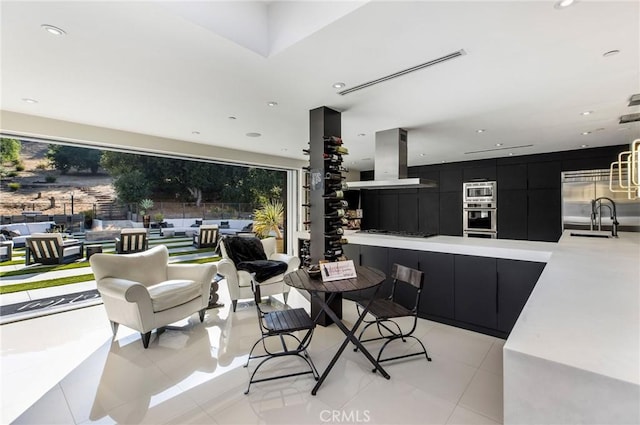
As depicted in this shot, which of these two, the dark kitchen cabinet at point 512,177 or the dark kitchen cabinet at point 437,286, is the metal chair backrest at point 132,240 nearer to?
the dark kitchen cabinet at point 437,286

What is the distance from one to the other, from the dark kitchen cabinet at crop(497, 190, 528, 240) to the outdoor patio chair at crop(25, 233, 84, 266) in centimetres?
763

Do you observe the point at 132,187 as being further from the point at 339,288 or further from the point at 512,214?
the point at 512,214

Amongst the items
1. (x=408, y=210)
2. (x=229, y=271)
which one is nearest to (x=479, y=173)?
(x=408, y=210)

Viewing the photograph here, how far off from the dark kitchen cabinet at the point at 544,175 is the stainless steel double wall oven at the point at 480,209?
622 mm

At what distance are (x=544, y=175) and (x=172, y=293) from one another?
255 inches

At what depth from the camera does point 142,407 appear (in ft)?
6.43

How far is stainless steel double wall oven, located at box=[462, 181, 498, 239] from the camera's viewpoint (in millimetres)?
5892

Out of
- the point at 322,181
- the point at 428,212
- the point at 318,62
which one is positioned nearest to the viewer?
the point at 318,62

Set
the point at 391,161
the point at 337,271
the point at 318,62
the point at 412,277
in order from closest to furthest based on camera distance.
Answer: the point at 318,62 < the point at 337,271 < the point at 412,277 < the point at 391,161

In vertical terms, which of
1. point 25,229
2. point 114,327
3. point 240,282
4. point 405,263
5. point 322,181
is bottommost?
point 114,327

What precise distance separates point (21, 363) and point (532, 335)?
3.75 metres

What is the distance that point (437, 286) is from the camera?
331cm

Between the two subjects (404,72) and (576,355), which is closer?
(576,355)

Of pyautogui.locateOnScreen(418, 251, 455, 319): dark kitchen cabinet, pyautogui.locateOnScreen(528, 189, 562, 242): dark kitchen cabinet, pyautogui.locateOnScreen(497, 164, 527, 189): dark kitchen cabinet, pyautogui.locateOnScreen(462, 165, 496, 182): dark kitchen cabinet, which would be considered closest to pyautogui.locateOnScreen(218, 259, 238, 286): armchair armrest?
pyautogui.locateOnScreen(418, 251, 455, 319): dark kitchen cabinet
